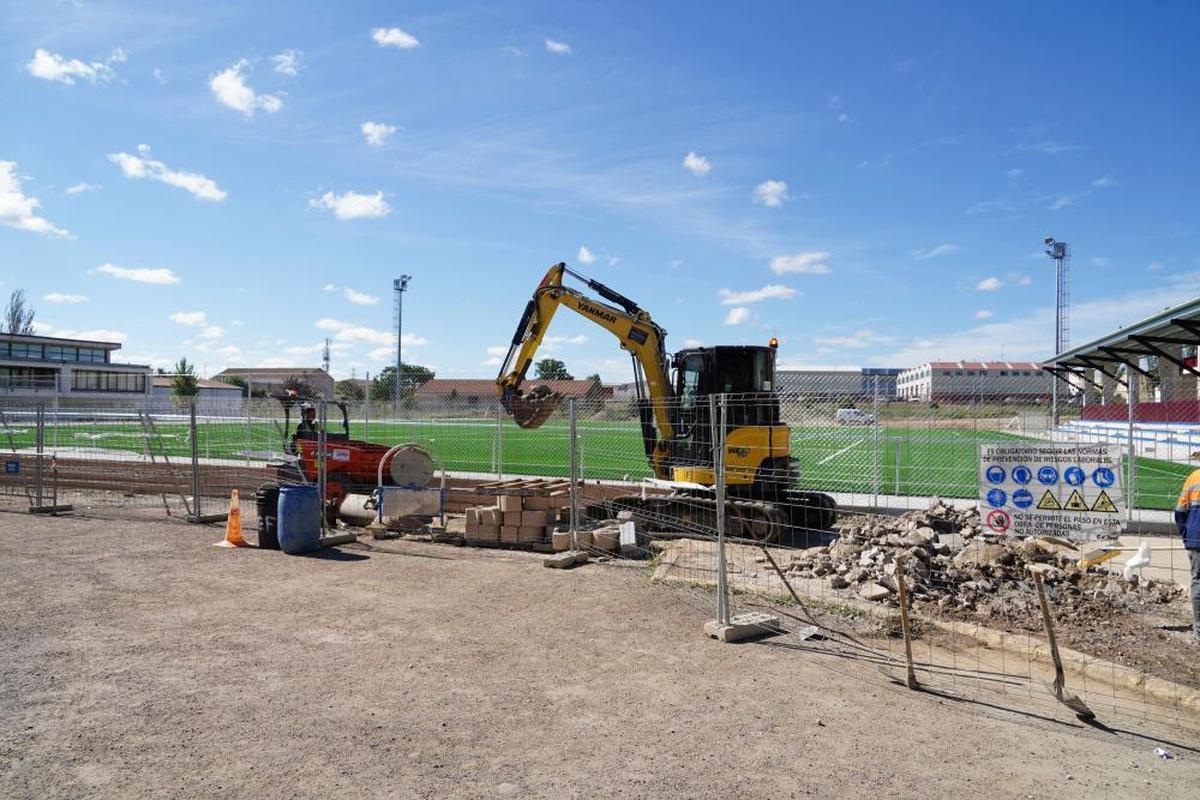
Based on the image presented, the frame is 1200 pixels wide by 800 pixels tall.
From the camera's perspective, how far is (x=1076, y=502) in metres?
5.78

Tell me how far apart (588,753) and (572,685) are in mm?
1203

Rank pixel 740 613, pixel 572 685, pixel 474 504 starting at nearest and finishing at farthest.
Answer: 1. pixel 572 685
2. pixel 740 613
3. pixel 474 504

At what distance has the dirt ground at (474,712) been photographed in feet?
14.6

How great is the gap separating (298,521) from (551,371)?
29.7 feet

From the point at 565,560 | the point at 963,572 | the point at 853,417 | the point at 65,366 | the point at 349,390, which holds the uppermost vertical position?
the point at 65,366

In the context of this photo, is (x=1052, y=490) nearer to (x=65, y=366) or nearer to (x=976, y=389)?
(x=976, y=389)

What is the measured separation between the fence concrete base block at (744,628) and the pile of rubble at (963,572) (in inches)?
49.9

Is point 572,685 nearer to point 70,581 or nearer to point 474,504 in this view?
point 70,581

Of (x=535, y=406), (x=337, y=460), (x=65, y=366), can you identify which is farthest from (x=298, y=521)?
(x=65, y=366)

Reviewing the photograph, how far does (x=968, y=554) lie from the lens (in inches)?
355

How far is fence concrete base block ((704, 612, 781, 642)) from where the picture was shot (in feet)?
23.4

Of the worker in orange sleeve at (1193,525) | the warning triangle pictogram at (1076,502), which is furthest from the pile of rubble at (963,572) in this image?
the warning triangle pictogram at (1076,502)

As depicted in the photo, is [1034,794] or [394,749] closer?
[1034,794]

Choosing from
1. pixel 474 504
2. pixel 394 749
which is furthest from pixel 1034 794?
pixel 474 504
